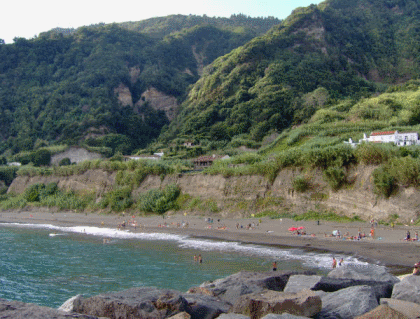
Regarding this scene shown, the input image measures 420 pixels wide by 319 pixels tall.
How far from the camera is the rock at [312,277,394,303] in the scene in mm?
10461

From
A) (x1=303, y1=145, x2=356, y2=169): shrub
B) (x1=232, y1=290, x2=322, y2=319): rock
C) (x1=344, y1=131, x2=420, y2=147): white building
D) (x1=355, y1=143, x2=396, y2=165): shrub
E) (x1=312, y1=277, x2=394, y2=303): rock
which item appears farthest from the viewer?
(x1=344, y1=131, x2=420, y2=147): white building

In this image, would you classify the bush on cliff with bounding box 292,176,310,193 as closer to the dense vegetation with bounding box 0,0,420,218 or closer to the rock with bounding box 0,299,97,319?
the dense vegetation with bounding box 0,0,420,218

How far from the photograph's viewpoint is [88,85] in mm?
120375

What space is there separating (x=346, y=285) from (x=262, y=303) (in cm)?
354

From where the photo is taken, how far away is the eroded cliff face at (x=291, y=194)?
3388 cm

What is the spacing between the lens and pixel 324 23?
107938 millimetres

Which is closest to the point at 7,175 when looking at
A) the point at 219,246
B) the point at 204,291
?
the point at 219,246

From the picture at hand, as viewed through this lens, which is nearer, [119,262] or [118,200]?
[119,262]

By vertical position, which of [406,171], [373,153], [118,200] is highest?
[373,153]

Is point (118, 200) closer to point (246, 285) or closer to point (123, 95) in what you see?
point (246, 285)

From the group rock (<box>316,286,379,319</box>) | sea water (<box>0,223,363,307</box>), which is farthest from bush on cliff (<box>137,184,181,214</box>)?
rock (<box>316,286,379,319</box>)

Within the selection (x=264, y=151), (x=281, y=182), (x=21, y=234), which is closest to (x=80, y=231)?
(x=21, y=234)

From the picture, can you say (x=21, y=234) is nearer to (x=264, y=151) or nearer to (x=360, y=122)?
(x=264, y=151)

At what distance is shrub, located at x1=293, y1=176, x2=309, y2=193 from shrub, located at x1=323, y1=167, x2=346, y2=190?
272cm
